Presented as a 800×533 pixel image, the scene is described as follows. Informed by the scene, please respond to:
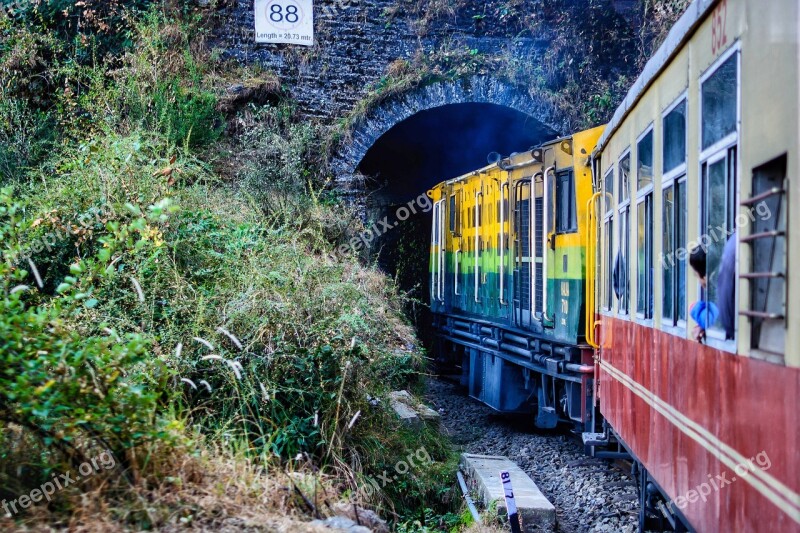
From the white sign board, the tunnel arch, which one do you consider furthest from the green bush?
the white sign board

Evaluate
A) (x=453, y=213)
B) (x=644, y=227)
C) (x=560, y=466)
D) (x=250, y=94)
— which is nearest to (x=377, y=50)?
(x=250, y=94)

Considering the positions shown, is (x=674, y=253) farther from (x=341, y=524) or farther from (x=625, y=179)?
(x=341, y=524)

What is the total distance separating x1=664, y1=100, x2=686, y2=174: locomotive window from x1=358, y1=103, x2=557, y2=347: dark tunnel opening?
47.2 feet

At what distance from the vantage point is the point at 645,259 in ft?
18.9

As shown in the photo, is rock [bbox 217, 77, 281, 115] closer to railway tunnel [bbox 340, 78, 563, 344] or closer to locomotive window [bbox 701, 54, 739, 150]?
railway tunnel [bbox 340, 78, 563, 344]

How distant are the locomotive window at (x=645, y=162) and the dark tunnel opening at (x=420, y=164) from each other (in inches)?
525

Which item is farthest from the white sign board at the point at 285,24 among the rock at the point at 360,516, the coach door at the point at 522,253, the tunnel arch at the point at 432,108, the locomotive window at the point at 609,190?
the rock at the point at 360,516

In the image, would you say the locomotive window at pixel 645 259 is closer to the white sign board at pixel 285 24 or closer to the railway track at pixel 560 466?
the railway track at pixel 560 466

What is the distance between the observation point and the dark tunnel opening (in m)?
19.9

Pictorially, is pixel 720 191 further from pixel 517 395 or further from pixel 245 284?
pixel 517 395

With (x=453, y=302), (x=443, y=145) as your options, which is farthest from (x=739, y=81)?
(x=443, y=145)

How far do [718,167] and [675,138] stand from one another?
0.98 meters

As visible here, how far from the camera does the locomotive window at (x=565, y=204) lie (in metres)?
9.77

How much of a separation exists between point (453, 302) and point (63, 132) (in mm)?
7799
